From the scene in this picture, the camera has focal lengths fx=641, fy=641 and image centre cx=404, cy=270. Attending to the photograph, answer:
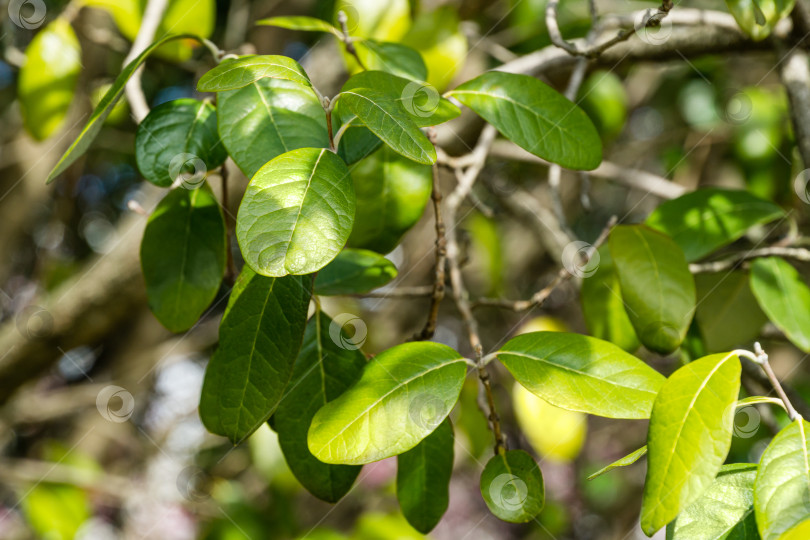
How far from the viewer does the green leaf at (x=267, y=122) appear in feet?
1.35

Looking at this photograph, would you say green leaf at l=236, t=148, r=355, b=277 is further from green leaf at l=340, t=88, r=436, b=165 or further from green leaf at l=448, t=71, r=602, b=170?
green leaf at l=448, t=71, r=602, b=170

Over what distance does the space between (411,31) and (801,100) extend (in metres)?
0.45

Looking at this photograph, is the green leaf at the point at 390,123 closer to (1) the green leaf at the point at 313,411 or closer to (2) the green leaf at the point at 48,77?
(1) the green leaf at the point at 313,411

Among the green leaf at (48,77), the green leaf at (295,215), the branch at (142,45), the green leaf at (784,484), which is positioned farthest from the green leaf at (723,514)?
the green leaf at (48,77)

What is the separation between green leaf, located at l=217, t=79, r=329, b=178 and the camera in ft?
1.35

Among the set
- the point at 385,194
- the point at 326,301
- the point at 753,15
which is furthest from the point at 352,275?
the point at 326,301

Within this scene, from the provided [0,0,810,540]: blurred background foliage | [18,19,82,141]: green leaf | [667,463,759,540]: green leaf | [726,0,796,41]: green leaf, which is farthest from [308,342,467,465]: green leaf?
[18,19,82,141]: green leaf

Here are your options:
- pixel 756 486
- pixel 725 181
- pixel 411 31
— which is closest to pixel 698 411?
pixel 756 486

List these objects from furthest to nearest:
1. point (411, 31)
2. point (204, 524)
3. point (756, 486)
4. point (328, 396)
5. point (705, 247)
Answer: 1. point (204, 524)
2. point (411, 31)
3. point (705, 247)
4. point (328, 396)
5. point (756, 486)

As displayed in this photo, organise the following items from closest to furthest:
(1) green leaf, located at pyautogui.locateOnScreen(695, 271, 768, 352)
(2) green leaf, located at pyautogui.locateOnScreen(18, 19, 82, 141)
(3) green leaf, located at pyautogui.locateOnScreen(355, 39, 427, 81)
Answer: (3) green leaf, located at pyautogui.locateOnScreen(355, 39, 427, 81), (1) green leaf, located at pyautogui.locateOnScreen(695, 271, 768, 352), (2) green leaf, located at pyautogui.locateOnScreen(18, 19, 82, 141)

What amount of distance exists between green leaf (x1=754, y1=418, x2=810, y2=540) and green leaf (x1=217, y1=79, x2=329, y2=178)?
1.06 ft

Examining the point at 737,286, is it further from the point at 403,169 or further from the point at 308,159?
the point at 308,159

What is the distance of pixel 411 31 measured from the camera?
2.67ft

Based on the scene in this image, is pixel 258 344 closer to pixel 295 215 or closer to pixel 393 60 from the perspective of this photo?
pixel 295 215
